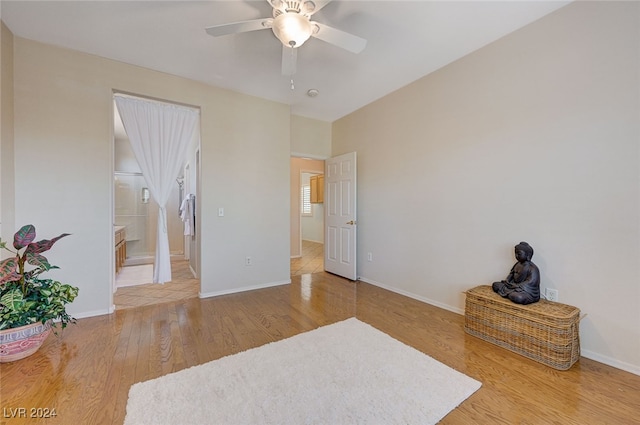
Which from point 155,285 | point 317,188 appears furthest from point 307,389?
point 317,188

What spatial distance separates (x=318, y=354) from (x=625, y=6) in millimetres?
3386

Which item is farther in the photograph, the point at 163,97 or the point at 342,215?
the point at 342,215

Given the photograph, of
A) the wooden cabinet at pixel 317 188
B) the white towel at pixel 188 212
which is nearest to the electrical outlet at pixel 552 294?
the white towel at pixel 188 212

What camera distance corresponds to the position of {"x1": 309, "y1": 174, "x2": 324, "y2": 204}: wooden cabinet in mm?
8070

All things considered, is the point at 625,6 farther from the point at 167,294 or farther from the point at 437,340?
the point at 167,294

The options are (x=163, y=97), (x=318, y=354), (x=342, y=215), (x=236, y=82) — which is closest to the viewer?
(x=318, y=354)

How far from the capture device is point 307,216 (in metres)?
9.22

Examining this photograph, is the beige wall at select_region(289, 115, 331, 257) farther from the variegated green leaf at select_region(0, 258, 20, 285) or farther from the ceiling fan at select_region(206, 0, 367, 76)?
the variegated green leaf at select_region(0, 258, 20, 285)

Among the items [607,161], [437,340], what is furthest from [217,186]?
[607,161]

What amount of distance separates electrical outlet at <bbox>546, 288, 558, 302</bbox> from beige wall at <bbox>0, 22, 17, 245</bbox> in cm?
473

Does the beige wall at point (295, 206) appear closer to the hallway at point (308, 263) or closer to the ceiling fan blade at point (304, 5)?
the hallway at point (308, 263)

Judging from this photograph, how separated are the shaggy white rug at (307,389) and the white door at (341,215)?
2.12 meters

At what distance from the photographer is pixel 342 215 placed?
14.1 ft

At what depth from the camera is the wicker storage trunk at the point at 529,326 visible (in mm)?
1814
